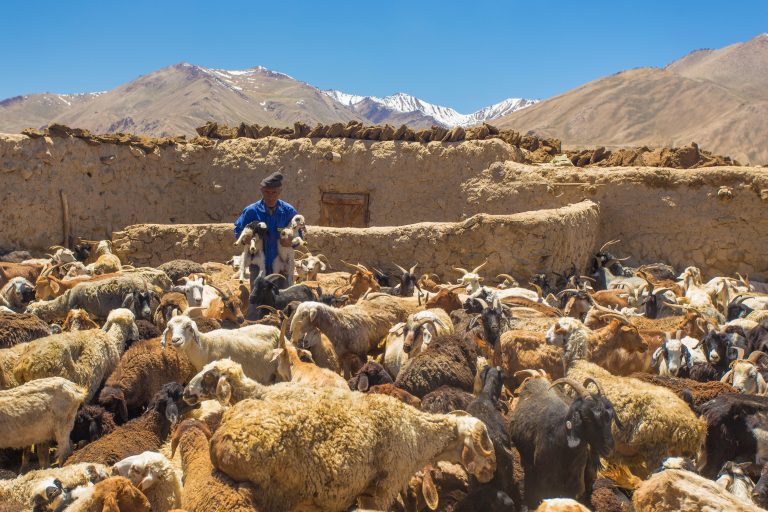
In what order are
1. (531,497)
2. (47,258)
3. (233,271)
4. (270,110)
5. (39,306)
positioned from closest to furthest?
(531,497) < (39,306) < (233,271) < (47,258) < (270,110)

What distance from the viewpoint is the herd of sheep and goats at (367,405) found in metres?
4.68

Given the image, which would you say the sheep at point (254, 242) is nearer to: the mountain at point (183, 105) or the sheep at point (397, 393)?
the sheep at point (397, 393)

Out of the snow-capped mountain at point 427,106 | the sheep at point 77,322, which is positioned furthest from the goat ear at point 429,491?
the snow-capped mountain at point 427,106

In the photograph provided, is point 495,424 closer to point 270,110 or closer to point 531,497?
point 531,497

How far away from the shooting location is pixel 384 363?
27.4 feet

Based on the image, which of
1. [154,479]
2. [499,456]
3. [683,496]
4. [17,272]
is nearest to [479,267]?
[499,456]

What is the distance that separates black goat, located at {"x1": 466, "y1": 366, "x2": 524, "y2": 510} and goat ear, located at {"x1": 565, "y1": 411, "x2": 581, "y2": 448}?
1.36 ft

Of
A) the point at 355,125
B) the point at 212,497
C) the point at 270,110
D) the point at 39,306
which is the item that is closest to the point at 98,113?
the point at 270,110

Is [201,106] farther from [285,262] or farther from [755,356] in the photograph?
[755,356]

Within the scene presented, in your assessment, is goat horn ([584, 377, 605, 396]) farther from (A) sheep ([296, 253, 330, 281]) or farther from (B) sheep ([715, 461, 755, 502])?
(A) sheep ([296, 253, 330, 281])

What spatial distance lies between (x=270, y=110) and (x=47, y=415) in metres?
101

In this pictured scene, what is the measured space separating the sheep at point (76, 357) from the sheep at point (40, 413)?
2.07 feet

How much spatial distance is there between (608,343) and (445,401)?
261 cm

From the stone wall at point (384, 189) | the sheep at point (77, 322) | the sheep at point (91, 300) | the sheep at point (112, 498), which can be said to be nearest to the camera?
the sheep at point (112, 498)
